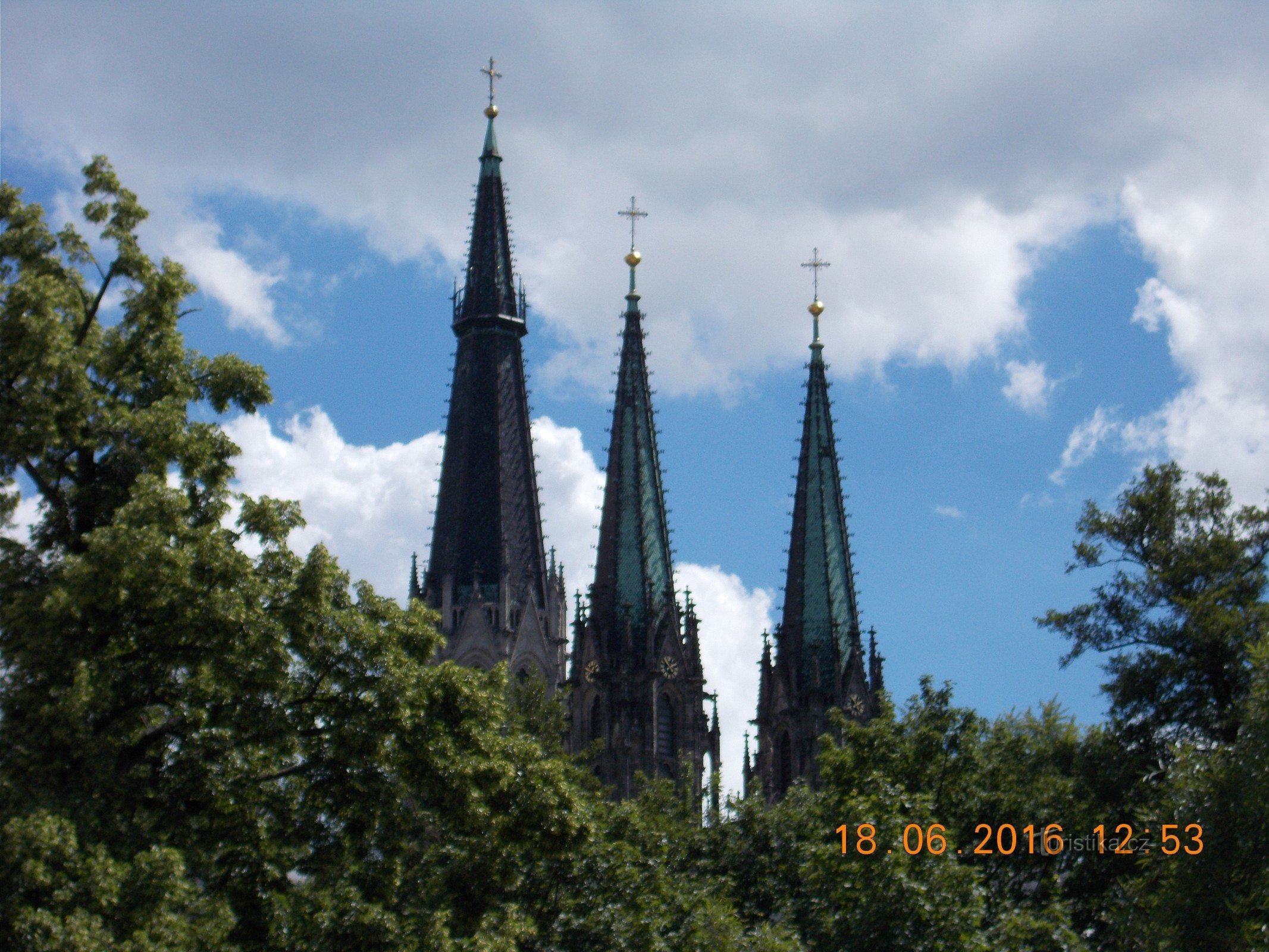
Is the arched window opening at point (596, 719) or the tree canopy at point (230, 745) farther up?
the arched window opening at point (596, 719)

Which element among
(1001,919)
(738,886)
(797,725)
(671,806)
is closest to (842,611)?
(797,725)

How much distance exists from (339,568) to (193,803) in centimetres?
367

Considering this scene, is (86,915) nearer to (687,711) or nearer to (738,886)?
(738,886)

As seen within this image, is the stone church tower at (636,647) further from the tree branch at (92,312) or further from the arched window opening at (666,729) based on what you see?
the tree branch at (92,312)

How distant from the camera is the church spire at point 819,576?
244 ft

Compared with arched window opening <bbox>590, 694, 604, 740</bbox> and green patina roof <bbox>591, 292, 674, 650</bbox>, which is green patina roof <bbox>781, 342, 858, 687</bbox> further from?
arched window opening <bbox>590, 694, 604, 740</bbox>

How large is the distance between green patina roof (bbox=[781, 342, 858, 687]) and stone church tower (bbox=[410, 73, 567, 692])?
9.77m

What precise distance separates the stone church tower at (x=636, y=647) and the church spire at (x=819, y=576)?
4167 millimetres

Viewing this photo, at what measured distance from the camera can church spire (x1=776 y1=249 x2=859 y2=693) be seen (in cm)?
7444

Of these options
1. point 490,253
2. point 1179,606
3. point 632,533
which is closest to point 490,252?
point 490,253

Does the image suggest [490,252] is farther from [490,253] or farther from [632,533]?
[632,533]

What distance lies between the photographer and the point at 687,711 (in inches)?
2864
